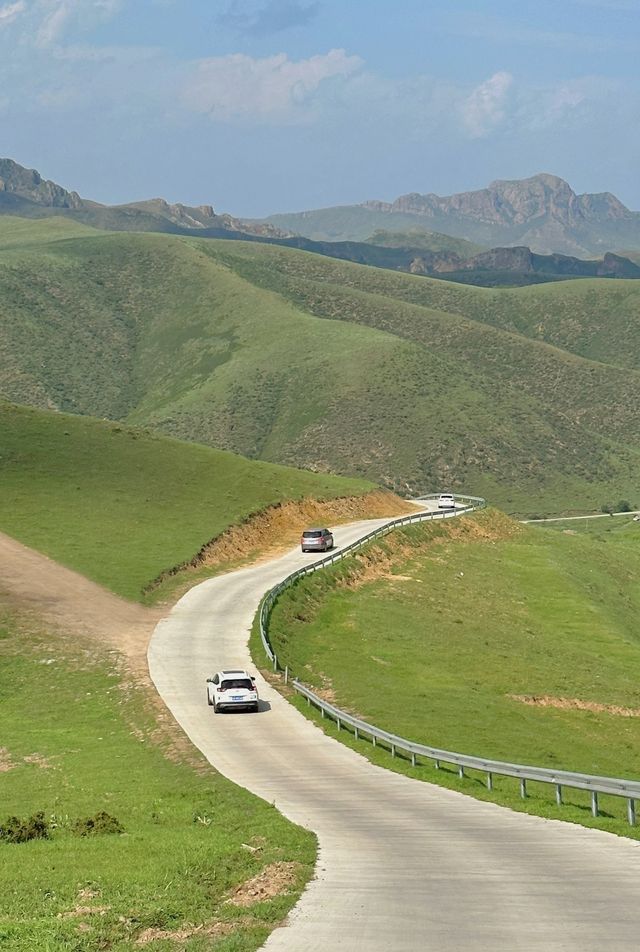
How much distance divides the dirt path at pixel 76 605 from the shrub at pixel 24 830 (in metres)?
21.0

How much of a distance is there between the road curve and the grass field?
2.48 feet

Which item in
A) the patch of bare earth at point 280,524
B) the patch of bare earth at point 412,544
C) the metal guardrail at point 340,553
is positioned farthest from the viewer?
the patch of bare earth at point 280,524

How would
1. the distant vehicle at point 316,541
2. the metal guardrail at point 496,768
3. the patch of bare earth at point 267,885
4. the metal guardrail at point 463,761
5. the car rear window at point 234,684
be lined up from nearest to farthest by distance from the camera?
the patch of bare earth at point 267,885 < the metal guardrail at point 496,768 < the metal guardrail at point 463,761 < the car rear window at point 234,684 < the distant vehicle at point 316,541

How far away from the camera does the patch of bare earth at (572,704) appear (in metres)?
49.2

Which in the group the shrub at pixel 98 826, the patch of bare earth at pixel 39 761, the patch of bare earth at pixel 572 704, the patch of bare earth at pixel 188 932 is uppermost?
the patch of bare earth at pixel 188 932

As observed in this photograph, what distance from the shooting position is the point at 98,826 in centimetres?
2477

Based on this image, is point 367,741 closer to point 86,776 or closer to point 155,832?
point 86,776

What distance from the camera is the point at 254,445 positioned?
191m

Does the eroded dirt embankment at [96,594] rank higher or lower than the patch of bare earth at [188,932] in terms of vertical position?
lower

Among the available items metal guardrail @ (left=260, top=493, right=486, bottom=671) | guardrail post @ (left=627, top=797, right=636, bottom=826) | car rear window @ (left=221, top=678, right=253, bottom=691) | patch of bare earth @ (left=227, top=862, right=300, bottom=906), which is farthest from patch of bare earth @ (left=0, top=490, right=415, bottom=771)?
patch of bare earth @ (left=227, top=862, right=300, bottom=906)

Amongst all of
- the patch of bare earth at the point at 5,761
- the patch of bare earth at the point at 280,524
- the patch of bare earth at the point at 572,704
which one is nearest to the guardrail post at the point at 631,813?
the patch of bare earth at the point at 5,761

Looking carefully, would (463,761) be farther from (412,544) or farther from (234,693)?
(412,544)

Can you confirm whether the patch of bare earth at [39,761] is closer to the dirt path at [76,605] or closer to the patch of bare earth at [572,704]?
the dirt path at [76,605]

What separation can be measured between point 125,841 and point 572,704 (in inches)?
1185
